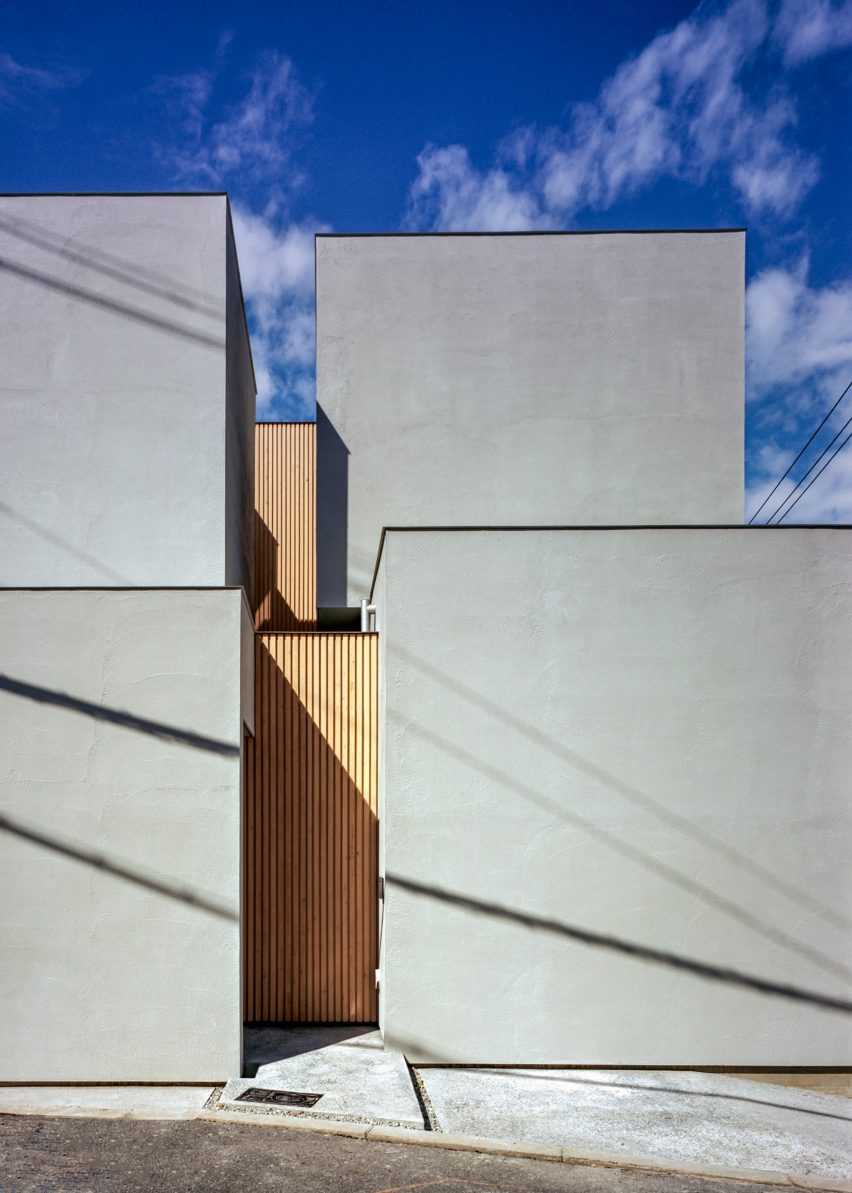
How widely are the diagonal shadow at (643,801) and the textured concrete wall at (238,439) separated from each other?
3.03m

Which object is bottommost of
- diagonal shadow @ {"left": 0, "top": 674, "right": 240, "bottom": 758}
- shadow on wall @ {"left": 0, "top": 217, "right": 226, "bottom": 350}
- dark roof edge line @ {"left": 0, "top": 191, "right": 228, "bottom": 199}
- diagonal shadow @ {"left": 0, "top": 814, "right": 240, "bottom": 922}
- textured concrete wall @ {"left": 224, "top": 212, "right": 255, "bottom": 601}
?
diagonal shadow @ {"left": 0, "top": 814, "right": 240, "bottom": 922}

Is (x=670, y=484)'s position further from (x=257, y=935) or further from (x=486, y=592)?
(x=257, y=935)

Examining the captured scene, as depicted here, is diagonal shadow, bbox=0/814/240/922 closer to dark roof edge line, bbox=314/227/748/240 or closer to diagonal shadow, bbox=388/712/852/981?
diagonal shadow, bbox=388/712/852/981

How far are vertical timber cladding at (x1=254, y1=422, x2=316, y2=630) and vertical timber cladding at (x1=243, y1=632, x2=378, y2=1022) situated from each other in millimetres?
3234

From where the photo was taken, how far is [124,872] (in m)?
6.31

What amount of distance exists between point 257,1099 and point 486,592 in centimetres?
438

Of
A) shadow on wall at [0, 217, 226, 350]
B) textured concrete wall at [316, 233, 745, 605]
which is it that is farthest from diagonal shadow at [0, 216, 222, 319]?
textured concrete wall at [316, 233, 745, 605]

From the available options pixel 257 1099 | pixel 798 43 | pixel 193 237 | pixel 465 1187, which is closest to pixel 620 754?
pixel 465 1187

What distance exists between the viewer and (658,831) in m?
6.93

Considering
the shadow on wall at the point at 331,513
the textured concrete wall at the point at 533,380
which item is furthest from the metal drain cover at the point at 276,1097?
the textured concrete wall at the point at 533,380

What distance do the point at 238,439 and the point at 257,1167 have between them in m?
7.25

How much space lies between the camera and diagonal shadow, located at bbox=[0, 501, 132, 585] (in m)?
8.08

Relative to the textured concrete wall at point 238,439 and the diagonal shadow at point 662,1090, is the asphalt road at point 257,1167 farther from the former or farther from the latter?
the textured concrete wall at point 238,439

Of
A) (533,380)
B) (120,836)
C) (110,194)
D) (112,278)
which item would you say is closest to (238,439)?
(112,278)
